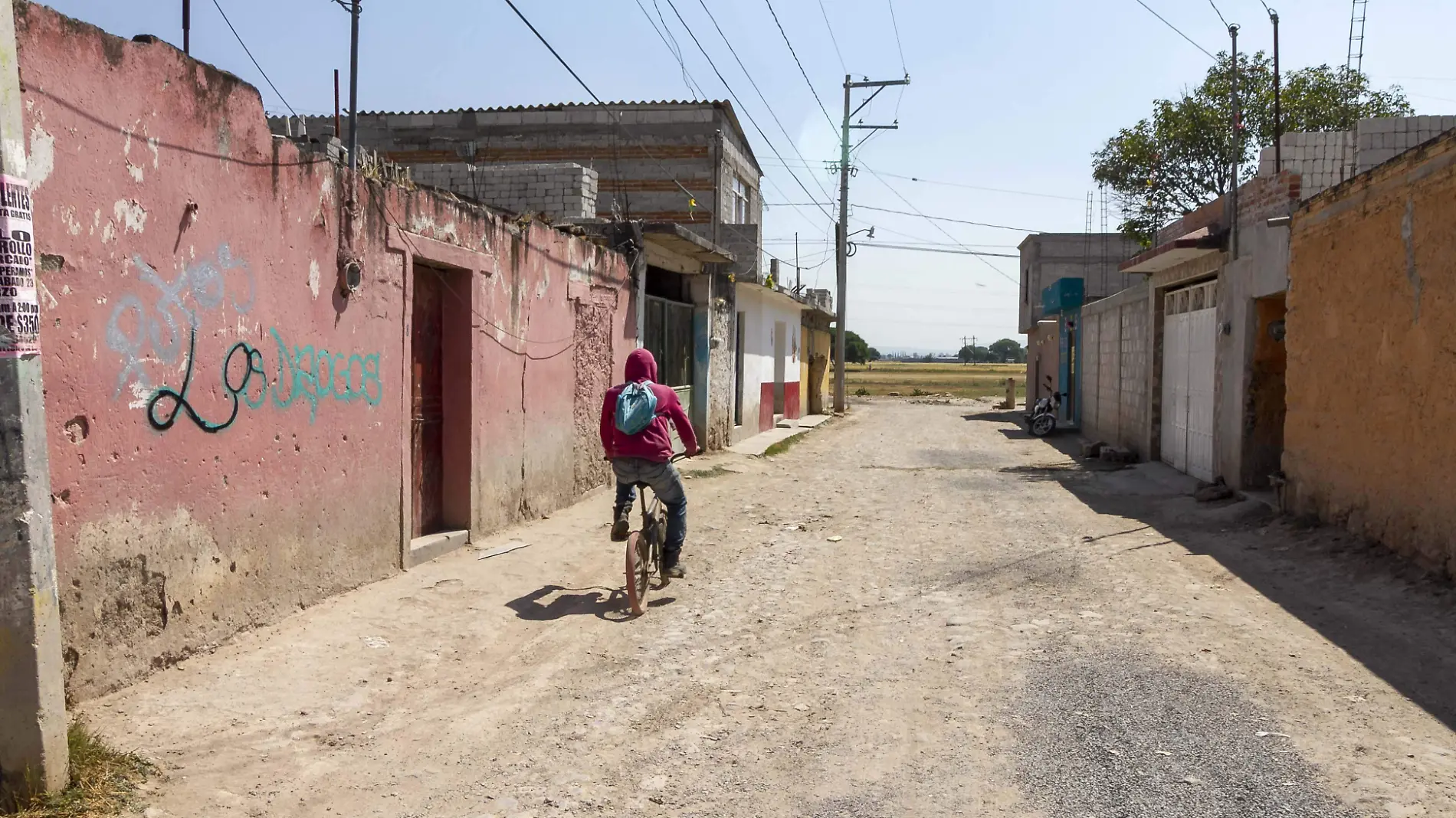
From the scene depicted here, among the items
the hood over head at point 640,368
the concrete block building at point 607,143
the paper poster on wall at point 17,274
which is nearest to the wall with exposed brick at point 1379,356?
the hood over head at point 640,368

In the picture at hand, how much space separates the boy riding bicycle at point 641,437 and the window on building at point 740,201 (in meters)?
22.2

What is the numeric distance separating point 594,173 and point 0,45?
38.1 ft

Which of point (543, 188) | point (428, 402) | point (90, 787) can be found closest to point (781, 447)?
point (543, 188)

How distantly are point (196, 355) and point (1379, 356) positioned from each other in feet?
27.5

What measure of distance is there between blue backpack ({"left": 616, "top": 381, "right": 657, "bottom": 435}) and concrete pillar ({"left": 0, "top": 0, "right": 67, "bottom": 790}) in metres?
3.61

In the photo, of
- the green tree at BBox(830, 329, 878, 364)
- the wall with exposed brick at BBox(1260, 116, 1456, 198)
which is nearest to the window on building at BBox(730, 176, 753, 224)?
the wall with exposed brick at BBox(1260, 116, 1456, 198)

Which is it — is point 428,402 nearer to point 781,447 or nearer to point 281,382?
point 281,382

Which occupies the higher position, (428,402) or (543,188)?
(543,188)

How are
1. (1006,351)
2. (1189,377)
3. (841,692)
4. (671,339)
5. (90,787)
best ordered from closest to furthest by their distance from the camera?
1. (90,787)
2. (841,692)
3. (1189,377)
4. (671,339)
5. (1006,351)

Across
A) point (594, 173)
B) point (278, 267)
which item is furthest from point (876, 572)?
point (594, 173)

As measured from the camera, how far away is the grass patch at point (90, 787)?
3375mm

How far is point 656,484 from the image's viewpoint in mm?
6930

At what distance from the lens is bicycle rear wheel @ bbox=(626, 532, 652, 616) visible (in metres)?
6.53

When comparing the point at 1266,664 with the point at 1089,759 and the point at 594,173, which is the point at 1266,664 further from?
the point at 594,173
